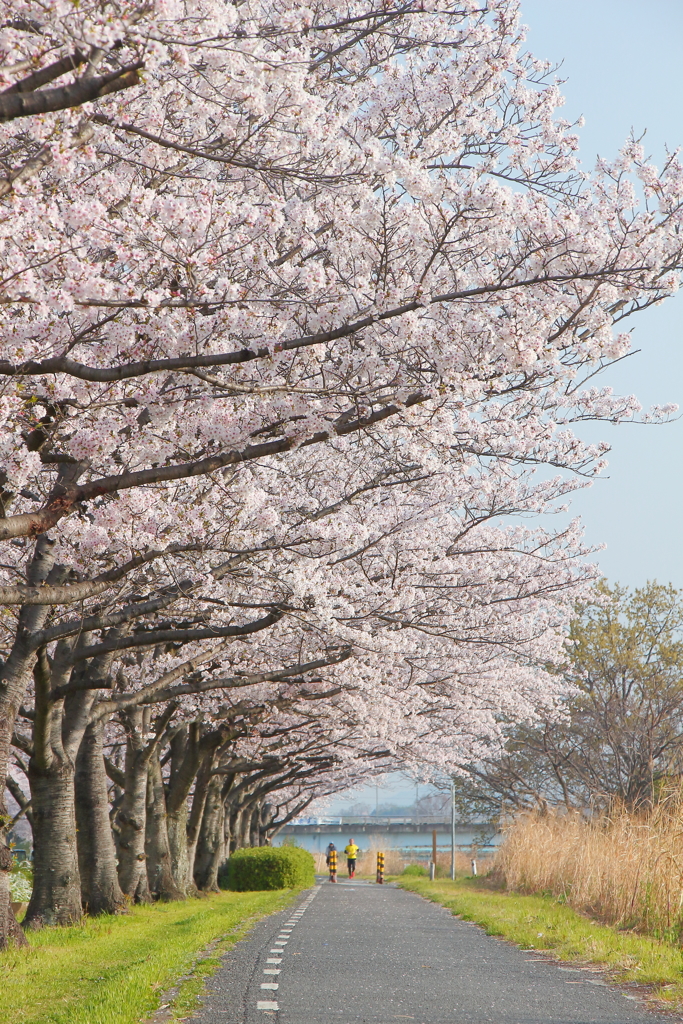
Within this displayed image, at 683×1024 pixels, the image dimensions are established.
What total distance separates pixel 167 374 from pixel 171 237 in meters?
1.15

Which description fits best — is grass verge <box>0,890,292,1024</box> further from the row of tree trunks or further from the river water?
the river water

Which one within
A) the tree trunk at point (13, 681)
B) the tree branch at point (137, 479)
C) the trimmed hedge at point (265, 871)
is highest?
the tree branch at point (137, 479)

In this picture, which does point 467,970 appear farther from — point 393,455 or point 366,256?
point 366,256

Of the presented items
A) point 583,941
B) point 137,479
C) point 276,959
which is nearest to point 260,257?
point 137,479

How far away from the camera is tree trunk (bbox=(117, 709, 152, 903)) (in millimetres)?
18344

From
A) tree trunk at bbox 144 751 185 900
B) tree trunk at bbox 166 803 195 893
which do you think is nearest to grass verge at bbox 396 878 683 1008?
tree trunk at bbox 144 751 185 900

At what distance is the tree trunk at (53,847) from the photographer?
13438mm

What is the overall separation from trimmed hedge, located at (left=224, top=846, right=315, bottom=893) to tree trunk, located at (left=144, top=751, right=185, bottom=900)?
34.1 feet

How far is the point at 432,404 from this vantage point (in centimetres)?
684

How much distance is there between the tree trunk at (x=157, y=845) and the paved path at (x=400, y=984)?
8.43 m

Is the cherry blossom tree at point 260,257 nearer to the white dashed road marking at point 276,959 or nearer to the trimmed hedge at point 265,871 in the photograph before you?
the white dashed road marking at point 276,959

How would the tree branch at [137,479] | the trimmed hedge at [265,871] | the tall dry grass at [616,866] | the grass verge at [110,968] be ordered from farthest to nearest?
the trimmed hedge at [265,871]
the tall dry grass at [616,866]
the grass verge at [110,968]
the tree branch at [137,479]

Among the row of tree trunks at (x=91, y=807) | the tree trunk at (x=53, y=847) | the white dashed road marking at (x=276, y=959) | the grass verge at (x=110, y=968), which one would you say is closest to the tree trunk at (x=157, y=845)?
the row of tree trunks at (x=91, y=807)

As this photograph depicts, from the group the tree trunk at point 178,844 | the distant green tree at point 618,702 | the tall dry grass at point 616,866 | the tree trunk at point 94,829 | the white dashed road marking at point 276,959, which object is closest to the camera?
the white dashed road marking at point 276,959
